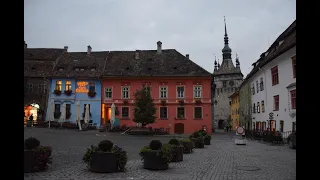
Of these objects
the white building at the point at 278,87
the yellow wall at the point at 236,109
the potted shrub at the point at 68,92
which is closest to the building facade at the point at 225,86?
the yellow wall at the point at 236,109

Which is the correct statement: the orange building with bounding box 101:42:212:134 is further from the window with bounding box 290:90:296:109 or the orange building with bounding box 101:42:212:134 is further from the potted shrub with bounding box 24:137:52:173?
the potted shrub with bounding box 24:137:52:173

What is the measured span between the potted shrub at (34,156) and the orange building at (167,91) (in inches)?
1249

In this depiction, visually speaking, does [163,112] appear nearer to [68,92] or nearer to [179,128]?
[179,128]

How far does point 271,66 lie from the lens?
30.9 metres

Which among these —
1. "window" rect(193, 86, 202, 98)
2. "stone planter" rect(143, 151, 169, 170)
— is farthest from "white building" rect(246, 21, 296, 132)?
"stone planter" rect(143, 151, 169, 170)

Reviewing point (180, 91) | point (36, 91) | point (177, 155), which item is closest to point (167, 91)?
point (180, 91)

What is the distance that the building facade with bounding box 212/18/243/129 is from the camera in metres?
85.9

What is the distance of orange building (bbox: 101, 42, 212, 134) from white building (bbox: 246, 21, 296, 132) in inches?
282

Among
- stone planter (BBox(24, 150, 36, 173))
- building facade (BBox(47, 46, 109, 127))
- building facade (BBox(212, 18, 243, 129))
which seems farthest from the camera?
building facade (BBox(212, 18, 243, 129))

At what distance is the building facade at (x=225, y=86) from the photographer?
85.9 meters

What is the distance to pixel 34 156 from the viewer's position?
376 inches

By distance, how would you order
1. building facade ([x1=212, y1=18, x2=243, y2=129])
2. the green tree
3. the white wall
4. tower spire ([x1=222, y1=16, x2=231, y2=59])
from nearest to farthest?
the white wall, the green tree, building facade ([x1=212, y1=18, x2=243, y2=129]), tower spire ([x1=222, y1=16, x2=231, y2=59])
